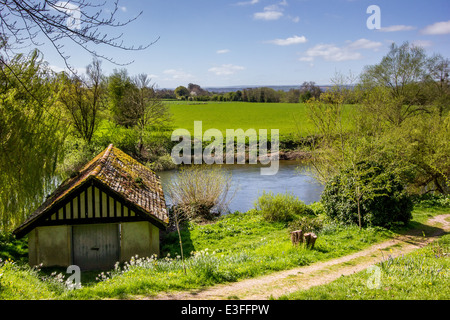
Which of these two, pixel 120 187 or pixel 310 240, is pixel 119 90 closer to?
pixel 120 187

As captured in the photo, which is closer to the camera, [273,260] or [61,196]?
[273,260]

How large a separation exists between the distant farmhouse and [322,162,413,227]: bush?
8.00 m

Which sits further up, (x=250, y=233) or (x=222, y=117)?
(x=222, y=117)

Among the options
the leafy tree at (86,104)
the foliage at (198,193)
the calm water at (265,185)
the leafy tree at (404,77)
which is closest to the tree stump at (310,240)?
the foliage at (198,193)

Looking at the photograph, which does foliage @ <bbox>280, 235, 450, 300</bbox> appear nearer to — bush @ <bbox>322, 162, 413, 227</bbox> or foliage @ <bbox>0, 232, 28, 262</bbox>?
bush @ <bbox>322, 162, 413, 227</bbox>

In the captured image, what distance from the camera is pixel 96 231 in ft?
47.4

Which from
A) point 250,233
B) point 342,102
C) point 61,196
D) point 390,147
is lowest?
point 250,233

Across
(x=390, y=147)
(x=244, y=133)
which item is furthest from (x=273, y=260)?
(x=244, y=133)

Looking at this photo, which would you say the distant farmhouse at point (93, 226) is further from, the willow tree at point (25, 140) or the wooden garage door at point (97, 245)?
the willow tree at point (25, 140)

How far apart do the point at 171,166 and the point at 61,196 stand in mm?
26516

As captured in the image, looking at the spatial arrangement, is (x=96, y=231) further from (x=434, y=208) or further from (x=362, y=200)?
(x=434, y=208)

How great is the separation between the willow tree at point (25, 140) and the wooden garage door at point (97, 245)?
3896mm

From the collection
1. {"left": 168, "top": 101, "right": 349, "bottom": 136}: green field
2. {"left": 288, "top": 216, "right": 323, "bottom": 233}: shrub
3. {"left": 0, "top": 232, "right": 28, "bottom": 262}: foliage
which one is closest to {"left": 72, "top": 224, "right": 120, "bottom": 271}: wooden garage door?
{"left": 0, "top": 232, "right": 28, "bottom": 262}: foliage
